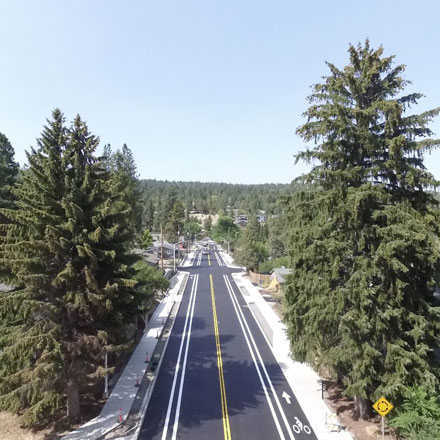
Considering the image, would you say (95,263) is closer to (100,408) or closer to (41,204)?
(41,204)

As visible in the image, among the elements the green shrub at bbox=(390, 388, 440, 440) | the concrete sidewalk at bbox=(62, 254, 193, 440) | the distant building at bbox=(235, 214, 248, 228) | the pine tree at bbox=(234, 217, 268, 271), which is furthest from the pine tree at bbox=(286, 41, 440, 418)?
the distant building at bbox=(235, 214, 248, 228)

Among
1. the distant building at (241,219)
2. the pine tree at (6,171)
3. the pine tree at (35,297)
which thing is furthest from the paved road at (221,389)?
the distant building at (241,219)

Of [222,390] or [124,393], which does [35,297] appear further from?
[222,390]

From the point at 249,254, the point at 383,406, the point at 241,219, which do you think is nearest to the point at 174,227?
the point at 249,254

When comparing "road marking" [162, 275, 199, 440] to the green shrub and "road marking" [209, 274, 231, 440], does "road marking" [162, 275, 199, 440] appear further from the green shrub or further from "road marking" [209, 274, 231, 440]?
the green shrub

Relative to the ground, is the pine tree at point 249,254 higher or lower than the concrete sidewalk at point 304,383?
higher

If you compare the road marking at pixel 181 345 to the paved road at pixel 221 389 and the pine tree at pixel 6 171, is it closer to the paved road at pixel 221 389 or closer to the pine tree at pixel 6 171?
the paved road at pixel 221 389
